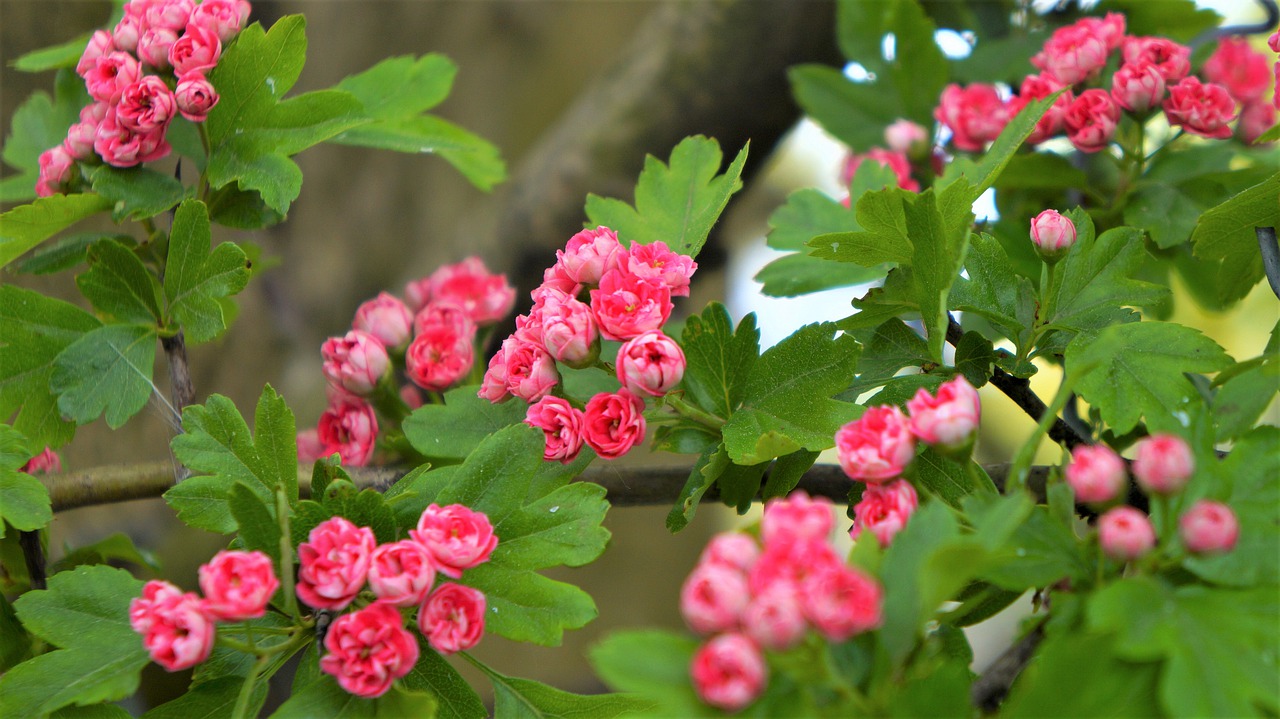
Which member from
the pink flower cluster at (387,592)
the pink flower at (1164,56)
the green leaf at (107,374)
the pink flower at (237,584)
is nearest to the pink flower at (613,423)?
the pink flower cluster at (387,592)

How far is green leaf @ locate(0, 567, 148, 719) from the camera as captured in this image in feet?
1.83

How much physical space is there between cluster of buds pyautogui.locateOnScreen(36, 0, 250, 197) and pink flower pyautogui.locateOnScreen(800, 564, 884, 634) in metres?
0.58

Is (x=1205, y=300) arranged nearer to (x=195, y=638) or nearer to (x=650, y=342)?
(x=650, y=342)

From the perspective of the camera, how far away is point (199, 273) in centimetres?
72

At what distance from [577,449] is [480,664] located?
15 centimetres

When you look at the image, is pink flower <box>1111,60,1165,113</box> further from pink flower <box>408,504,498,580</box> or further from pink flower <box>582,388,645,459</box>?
pink flower <box>408,504,498,580</box>

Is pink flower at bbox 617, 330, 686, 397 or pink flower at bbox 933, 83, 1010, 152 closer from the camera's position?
pink flower at bbox 617, 330, 686, 397

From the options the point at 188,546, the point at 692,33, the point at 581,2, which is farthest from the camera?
the point at 581,2

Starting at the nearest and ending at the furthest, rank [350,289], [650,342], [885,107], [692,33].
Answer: [650,342] → [885,107] → [692,33] → [350,289]

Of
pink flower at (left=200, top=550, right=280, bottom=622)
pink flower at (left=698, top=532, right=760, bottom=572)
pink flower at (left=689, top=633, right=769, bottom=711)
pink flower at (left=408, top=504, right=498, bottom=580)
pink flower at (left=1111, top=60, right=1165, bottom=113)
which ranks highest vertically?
pink flower at (left=1111, top=60, right=1165, bottom=113)

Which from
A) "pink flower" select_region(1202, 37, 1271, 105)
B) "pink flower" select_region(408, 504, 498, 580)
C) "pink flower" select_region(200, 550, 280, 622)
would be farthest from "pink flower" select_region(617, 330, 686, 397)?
"pink flower" select_region(1202, 37, 1271, 105)

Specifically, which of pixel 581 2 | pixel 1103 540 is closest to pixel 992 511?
pixel 1103 540

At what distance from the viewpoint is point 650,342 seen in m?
0.60

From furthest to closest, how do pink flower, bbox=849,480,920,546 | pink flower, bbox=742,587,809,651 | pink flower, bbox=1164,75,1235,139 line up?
pink flower, bbox=1164,75,1235,139 < pink flower, bbox=849,480,920,546 < pink flower, bbox=742,587,809,651
